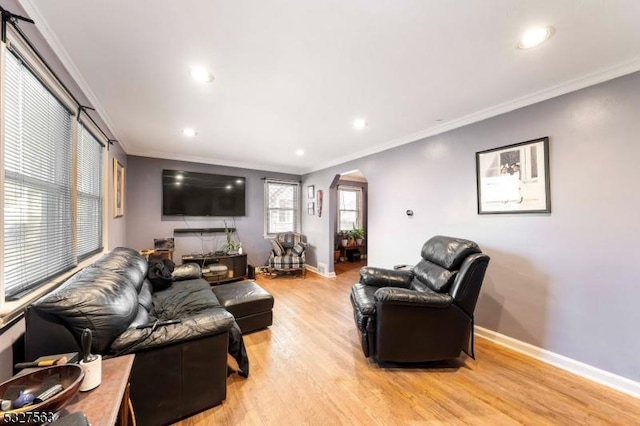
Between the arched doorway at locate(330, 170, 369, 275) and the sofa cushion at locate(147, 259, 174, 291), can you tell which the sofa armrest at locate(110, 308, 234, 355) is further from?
the arched doorway at locate(330, 170, 369, 275)

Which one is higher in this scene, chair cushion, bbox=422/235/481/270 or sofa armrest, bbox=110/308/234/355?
chair cushion, bbox=422/235/481/270

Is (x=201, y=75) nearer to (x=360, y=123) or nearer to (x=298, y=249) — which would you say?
(x=360, y=123)

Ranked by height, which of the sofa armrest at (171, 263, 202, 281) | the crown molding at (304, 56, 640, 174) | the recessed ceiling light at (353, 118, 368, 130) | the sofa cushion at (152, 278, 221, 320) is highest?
the recessed ceiling light at (353, 118, 368, 130)

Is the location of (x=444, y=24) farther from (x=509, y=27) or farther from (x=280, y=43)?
(x=280, y=43)

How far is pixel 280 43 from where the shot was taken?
1.66 m

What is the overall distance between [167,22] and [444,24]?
1.68 m

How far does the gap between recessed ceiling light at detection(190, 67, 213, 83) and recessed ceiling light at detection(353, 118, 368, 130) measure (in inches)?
65.4

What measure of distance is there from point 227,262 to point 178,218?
1.29 m

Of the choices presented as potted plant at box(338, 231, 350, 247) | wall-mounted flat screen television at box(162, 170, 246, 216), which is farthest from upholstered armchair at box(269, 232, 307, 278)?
potted plant at box(338, 231, 350, 247)

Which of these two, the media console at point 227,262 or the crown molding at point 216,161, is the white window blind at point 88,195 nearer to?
the crown molding at point 216,161

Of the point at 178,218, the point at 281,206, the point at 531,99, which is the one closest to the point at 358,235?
the point at 281,206

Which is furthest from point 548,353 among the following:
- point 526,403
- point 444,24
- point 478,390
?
point 444,24

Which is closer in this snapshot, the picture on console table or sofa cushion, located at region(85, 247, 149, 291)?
sofa cushion, located at region(85, 247, 149, 291)

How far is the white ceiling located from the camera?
140 centimetres
